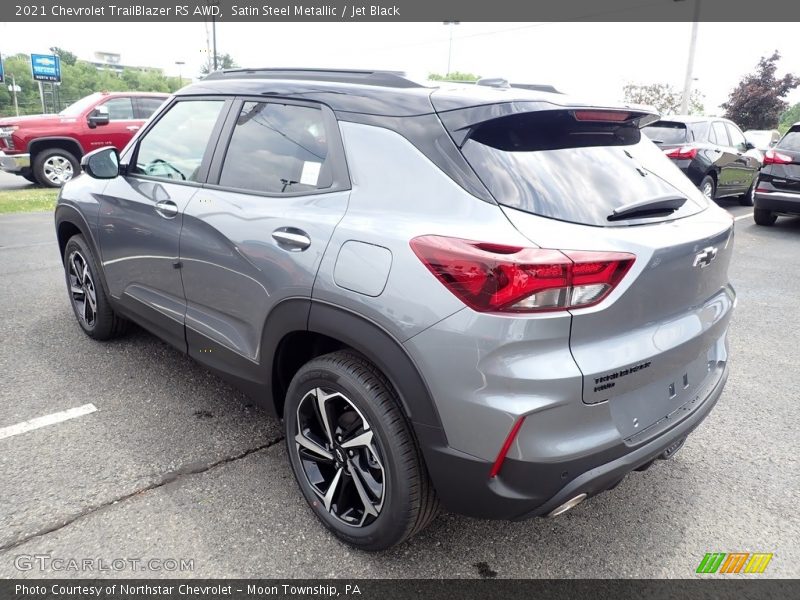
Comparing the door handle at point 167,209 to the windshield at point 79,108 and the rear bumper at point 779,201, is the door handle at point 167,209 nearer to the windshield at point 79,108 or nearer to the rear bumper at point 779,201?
the rear bumper at point 779,201

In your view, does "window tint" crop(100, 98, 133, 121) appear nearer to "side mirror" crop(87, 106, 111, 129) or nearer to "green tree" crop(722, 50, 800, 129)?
"side mirror" crop(87, 106, 111, 129)

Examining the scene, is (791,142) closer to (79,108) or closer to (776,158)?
(776,158)

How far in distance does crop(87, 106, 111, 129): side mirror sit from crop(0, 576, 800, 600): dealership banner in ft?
37.4

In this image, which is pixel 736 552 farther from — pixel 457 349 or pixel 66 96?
pixel 66 96

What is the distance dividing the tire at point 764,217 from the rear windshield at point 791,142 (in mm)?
1089

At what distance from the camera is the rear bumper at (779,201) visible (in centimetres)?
844

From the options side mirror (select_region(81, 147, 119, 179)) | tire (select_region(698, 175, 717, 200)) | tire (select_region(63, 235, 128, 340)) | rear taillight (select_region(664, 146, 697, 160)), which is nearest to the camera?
side mirror (select_region(81, 147, 119, 179))

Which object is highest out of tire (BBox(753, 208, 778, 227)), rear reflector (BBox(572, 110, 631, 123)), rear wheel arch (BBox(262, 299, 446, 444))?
rear reflector (BBox(572, 110, 631, 123))

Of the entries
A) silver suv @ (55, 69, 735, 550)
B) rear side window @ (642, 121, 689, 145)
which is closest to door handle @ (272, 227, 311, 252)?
silver suv @ (55, 69, 735, 550)

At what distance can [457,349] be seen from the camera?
5.76 feet

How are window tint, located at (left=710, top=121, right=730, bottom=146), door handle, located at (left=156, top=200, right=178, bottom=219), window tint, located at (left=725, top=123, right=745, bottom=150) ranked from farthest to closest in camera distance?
window tint, located at (left=725, top=123, right=745, bottom=150), window tint, located at (left=710, top=121, right=730, bottom=146), door handle, located at (left=156, top=200, right=178, bottom=219)

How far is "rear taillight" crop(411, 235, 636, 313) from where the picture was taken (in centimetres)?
171

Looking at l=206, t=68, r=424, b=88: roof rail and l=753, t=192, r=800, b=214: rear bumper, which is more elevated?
l=206, t=68, r=424, b=88: roof rail

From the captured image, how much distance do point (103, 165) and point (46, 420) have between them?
1424 millimetres
